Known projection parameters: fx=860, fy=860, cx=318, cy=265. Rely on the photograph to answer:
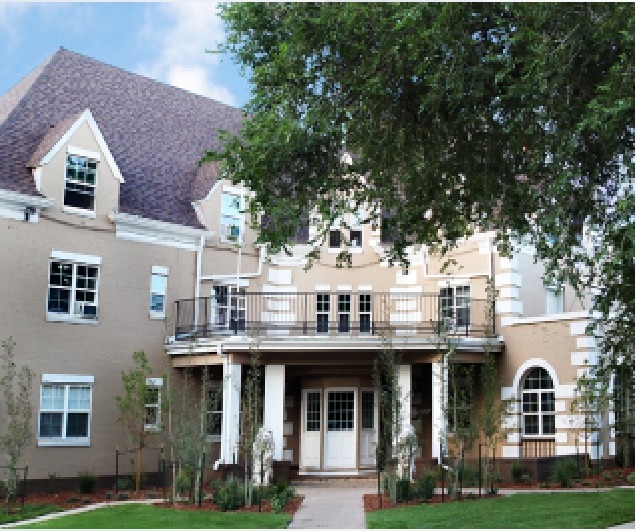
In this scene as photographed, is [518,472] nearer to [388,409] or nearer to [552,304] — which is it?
[388,409]

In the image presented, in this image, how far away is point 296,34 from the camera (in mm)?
13852

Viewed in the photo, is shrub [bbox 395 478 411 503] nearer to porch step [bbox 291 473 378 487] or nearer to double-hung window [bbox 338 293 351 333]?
porch step [bbox 291 473 378 487]

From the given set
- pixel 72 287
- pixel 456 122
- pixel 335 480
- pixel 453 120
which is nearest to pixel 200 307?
pixel 72 287

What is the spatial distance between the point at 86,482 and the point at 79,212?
7058 mm

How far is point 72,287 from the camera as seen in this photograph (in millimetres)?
22797

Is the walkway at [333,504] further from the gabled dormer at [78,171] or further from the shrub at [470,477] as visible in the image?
the gabled dormer at [78,171]

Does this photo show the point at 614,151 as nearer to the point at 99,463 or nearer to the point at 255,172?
the point at 255,172

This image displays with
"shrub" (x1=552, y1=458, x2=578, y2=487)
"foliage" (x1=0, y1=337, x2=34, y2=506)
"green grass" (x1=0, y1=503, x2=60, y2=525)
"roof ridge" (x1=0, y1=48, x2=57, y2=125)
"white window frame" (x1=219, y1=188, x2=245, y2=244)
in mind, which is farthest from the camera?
"white window frame" (x1=219, y1=188, x2=245, y2=244)

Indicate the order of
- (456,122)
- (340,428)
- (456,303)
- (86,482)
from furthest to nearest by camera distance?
1. (456,303)
2. (340,428)
3. (86,482)
4. (456,122)

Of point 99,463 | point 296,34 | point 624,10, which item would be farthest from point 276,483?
point 624,10

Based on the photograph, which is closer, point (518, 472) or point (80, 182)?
point (518, 472)

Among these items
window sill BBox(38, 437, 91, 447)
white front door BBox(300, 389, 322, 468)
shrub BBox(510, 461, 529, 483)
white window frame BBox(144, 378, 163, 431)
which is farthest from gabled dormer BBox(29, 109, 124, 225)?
shrub BBox(510, 461, 529, 483)

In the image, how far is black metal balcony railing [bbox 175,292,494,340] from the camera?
24609 mm

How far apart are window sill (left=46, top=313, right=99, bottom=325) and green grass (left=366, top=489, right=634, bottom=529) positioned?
10.0 metres
